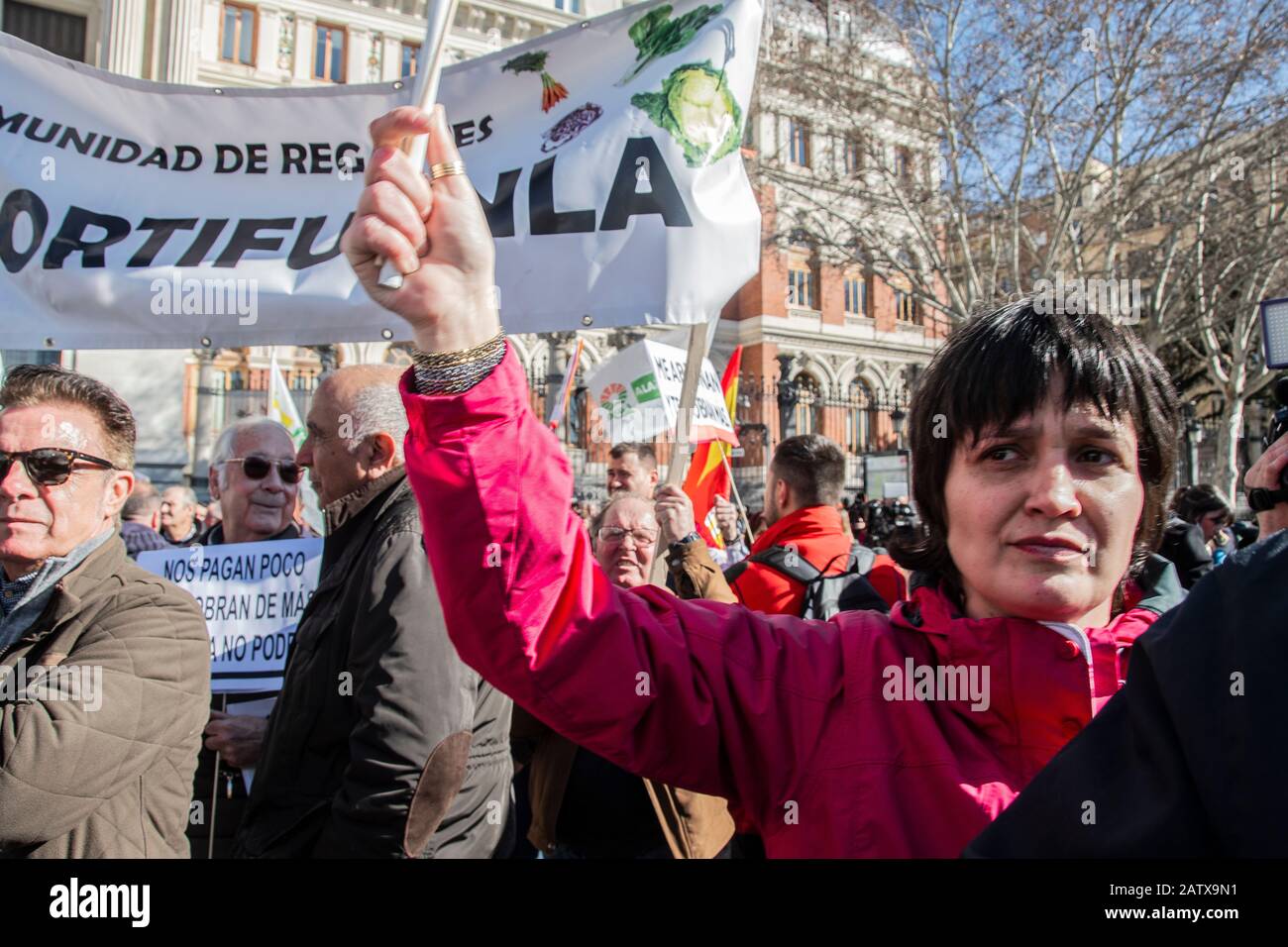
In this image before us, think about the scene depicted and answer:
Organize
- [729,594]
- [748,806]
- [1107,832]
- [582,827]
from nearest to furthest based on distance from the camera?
[1107,832] → [748,806] → [582,827] → [729,594]

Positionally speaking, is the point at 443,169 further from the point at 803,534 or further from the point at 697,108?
the point at 803,534

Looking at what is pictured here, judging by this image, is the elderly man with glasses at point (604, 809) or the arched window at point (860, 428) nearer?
the elderly man with glasses at point (604, 809)

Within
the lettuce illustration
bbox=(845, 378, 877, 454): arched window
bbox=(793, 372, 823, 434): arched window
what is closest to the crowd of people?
the lettuce illustration

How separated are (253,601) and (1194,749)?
10.4 ft

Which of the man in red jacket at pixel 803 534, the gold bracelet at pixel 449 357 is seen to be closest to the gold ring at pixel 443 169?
the gold bracelet at pixel 449 357

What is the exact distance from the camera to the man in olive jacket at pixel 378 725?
218 cm

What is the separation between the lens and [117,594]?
2.13 meters

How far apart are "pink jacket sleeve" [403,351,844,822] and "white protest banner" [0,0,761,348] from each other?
1.59 meters

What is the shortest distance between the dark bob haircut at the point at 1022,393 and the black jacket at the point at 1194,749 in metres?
0.73

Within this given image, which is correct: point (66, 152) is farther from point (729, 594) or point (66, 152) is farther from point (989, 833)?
point (989, 833)

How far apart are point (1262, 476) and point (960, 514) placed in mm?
1047

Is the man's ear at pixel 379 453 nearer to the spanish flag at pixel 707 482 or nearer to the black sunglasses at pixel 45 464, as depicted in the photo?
the black sunglasses at pixel 45 464

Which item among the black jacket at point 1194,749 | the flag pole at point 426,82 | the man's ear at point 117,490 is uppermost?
the flag pole at point 426,82

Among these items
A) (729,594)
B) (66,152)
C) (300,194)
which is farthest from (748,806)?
Answer: (66,152)
